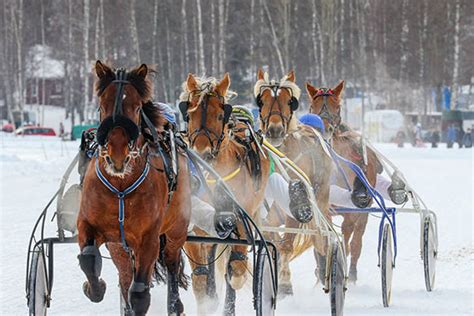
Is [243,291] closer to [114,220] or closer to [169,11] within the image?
[114,220]

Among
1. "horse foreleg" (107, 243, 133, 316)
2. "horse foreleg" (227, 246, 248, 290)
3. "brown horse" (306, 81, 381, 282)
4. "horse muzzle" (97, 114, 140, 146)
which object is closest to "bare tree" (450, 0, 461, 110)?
"brown horse" (306, 81, 381, 282)

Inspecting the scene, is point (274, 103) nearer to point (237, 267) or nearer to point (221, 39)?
point (237, 267)

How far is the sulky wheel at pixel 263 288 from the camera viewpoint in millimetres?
5932

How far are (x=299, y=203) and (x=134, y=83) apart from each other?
2404 millimetres

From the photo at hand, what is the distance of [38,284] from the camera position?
231 inches

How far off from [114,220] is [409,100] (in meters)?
48.7

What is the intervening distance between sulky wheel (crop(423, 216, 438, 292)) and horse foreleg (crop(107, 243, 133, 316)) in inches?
140

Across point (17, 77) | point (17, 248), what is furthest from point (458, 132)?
point (17, 248)

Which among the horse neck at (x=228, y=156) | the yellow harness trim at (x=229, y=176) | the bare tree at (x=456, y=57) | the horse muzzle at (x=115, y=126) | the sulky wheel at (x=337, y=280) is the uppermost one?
the bare tree at (x=456, y=57)

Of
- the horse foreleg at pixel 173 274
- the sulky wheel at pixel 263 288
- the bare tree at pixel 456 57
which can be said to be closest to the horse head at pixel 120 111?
the horse foreleg at pixel 173 274

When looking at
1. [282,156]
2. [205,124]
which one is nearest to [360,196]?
[282,156]

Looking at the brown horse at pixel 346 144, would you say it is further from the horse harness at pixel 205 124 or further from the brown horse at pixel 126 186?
the brown horse at pixel 126 186

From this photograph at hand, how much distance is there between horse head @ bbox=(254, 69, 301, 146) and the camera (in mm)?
8219

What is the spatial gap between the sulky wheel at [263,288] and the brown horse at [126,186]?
0.79 metres
